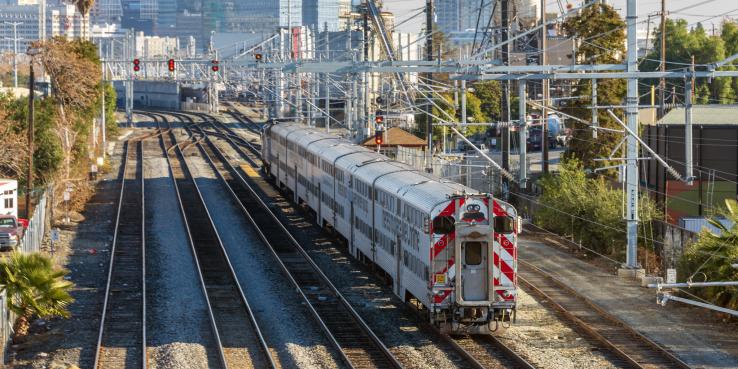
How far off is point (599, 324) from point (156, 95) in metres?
144

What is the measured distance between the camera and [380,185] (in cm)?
3148

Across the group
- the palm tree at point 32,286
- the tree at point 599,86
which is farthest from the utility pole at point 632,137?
the tree at point 599,86

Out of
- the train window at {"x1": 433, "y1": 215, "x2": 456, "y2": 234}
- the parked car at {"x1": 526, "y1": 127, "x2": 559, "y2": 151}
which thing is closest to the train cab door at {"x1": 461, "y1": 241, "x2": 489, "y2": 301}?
the train window at {"x1": 433, "y1": 215, "x2": 456, "y2": 234}

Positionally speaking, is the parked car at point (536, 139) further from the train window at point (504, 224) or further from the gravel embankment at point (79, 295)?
the train window at point (504, 224)

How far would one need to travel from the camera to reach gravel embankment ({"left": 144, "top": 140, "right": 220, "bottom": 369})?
948 inches

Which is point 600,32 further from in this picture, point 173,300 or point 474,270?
point 474,270

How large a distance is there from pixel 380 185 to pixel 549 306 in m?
5.45

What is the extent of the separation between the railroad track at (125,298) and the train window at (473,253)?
22.2ft

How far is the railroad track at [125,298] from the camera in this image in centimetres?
2430

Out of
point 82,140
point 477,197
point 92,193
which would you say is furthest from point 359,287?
point 82,140

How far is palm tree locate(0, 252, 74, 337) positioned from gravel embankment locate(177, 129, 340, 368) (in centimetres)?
452

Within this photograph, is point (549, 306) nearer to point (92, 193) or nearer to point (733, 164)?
point (733, 164)

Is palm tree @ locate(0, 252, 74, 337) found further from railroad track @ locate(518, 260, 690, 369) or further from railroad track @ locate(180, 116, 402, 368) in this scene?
railroad track @ locate(518, 260, 690, 369)

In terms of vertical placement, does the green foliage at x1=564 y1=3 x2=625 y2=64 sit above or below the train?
above
